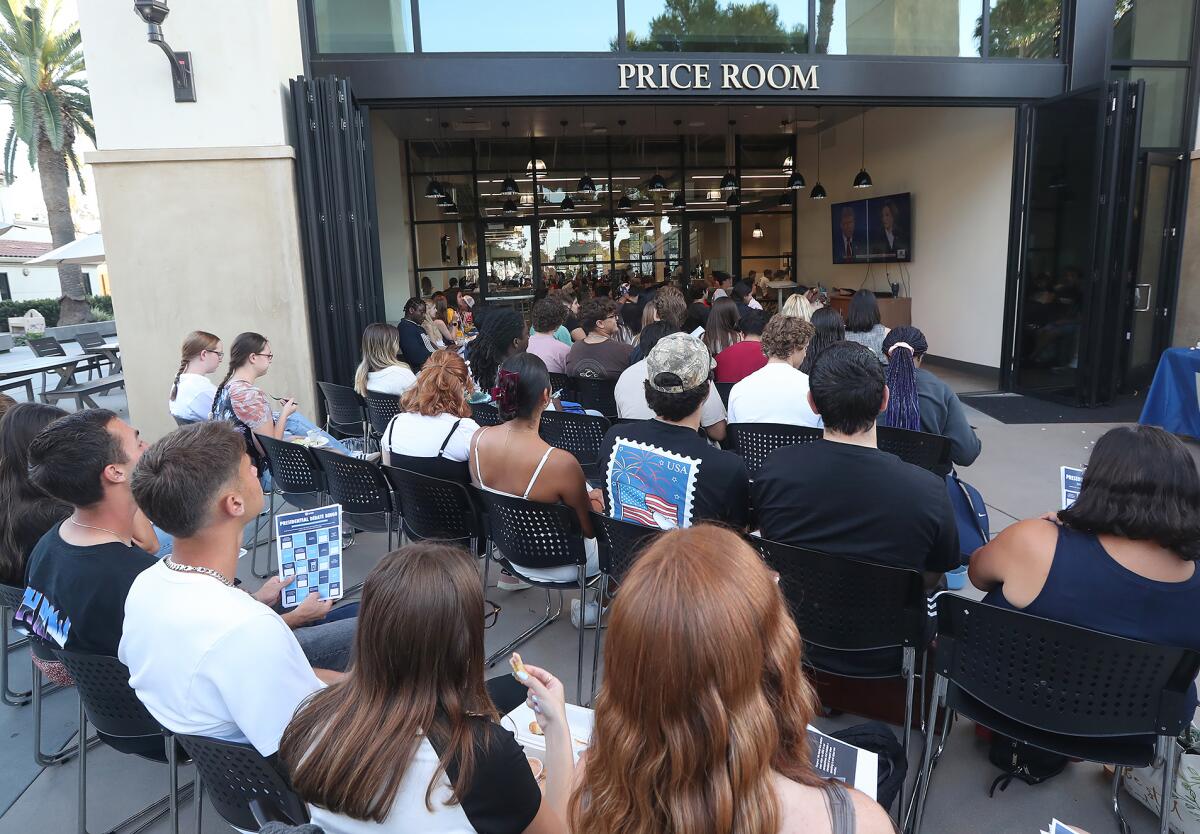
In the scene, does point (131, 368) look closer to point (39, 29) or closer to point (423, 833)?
point (423, 833)

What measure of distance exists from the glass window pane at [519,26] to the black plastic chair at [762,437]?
15.9 ft

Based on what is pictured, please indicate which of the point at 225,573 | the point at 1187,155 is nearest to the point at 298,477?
the point at 225,573

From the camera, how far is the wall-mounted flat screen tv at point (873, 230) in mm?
10508

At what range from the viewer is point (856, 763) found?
142 cm

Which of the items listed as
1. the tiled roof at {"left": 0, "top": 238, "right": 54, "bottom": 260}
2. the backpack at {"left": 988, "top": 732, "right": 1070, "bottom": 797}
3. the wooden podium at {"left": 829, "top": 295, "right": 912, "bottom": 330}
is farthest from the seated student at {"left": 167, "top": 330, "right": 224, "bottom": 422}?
the tiled roof at {"left": 0, "top": 238, "right": 54, "bottom": 260}

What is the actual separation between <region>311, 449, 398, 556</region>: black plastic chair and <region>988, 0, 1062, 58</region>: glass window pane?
7.50 m

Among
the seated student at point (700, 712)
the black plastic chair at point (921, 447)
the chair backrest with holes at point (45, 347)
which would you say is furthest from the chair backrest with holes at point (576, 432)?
the chair backrest with holes at point (45, 347)

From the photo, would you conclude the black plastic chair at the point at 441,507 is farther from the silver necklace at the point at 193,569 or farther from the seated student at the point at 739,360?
the seated student at the point at 739,360

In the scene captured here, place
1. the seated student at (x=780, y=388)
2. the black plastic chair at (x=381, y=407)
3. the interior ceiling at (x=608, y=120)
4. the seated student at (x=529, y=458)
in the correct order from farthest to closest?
1. the interior ceiling at (x=608, y=120)
2. the black plastic chair at (x=381, y=407)
3. the seated student at (x=780, y=388)
4. the seated student at (x=529, y=458)

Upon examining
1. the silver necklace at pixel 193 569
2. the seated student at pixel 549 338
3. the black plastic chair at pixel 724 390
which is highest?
the seated student at pixel 549 338

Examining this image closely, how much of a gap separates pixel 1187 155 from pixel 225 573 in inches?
374

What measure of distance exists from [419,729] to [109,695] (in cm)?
110

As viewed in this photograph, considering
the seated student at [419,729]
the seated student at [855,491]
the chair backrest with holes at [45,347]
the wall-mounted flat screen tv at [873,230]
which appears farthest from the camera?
the chair backrest with holes at [45,347]

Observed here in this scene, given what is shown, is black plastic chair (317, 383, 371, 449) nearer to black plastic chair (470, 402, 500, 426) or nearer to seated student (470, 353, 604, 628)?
Answer: black plastic chair (470, 402, 500, 426)
